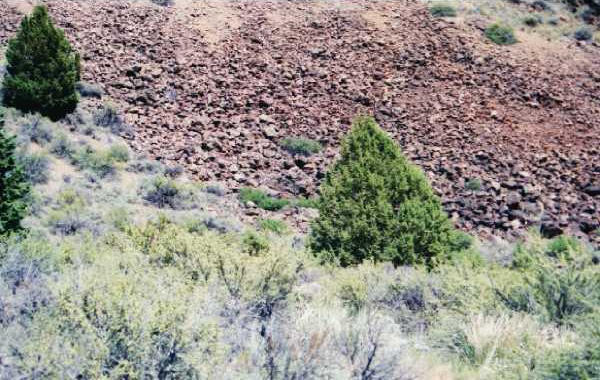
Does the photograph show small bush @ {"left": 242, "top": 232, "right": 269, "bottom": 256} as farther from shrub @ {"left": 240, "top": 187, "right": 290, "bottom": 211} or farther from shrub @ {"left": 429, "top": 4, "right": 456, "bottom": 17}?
shrub @ {"left": 429, "top": 4, "right": 456, "bottom": 17}

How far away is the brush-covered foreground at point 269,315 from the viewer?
4969 mm

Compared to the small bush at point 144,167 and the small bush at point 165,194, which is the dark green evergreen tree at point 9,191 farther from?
the small bush at point 144,167

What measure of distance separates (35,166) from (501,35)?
20.1m

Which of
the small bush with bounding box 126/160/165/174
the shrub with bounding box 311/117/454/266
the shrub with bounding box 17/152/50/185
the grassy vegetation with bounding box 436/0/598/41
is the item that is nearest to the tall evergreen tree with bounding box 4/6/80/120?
the shrub with bounding box 17/152/50/185

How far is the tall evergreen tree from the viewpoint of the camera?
66.5 feet

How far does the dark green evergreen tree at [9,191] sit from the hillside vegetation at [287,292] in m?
0.03

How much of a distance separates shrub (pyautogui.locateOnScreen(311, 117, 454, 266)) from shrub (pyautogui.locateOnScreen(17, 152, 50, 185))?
832 cm

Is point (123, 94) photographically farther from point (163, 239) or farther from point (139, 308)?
point (139, 308)

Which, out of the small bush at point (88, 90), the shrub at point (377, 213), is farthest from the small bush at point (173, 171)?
the shrub at point (377, 213)

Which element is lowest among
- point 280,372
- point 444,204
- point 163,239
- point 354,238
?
point 444,204

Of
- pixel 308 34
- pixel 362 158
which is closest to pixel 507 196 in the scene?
pixel 362 158

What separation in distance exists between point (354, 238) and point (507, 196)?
28.1ft

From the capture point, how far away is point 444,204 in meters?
19.7

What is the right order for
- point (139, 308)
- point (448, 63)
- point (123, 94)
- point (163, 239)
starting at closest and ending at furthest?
point (139, 308) → point (163, 239) → point (123, 94) → point (448, 63)
